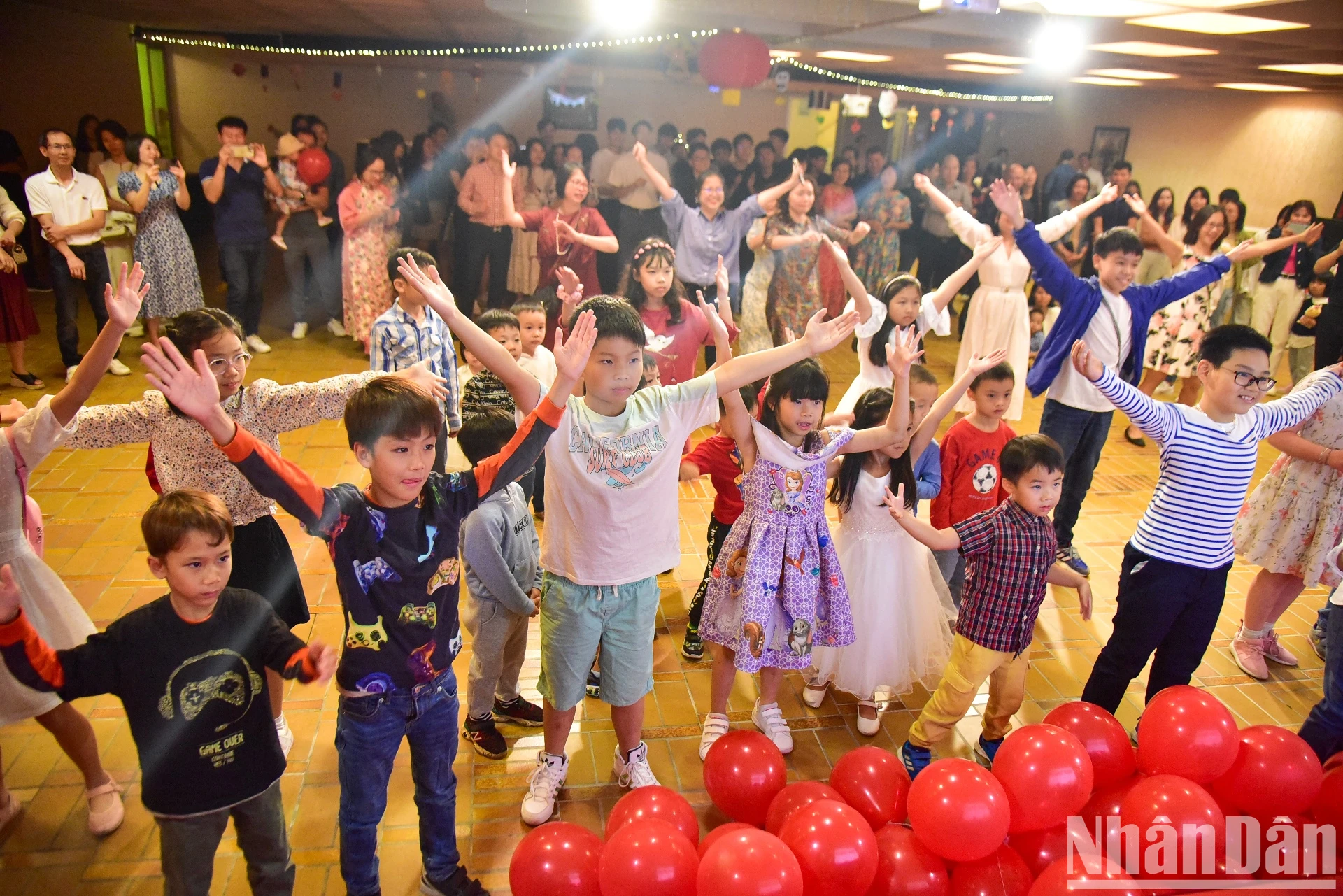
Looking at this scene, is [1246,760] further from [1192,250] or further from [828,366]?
[828,366]

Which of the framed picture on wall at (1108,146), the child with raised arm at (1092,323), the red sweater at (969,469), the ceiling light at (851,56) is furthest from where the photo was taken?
the framed picture on wall at (1108,146)

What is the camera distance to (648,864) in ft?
6.45

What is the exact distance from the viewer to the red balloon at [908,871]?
214 centimetres

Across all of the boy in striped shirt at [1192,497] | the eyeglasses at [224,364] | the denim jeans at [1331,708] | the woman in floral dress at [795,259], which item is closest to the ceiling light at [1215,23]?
the woman in floral dress at [795,259]

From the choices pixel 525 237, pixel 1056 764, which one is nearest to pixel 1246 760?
Answer: pixel 1056 764

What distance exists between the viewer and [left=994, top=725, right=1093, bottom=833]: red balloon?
2.23 meters

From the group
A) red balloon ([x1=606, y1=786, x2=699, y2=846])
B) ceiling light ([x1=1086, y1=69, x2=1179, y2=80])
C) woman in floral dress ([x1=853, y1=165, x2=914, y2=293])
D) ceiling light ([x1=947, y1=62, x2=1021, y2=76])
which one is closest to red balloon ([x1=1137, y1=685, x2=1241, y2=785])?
red balloon ([x1=606, y1=786, x2=699, y2=846])

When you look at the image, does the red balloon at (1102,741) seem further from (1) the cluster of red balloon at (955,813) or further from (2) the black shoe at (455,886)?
(2) the black shoe at (455,886)

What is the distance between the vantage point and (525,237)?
305 inches

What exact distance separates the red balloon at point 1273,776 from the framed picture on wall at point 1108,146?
1271 centimetres

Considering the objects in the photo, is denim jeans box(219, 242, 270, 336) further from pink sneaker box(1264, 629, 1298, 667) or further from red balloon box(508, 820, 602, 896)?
pink sneaker box(1264, 629, 1298, 667)

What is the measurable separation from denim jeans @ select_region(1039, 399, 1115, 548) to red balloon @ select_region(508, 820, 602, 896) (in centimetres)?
287

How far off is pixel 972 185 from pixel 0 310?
9.93 meters

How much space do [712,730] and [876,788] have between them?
0.72m
